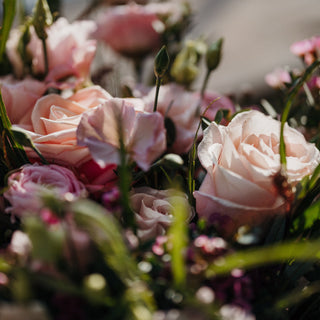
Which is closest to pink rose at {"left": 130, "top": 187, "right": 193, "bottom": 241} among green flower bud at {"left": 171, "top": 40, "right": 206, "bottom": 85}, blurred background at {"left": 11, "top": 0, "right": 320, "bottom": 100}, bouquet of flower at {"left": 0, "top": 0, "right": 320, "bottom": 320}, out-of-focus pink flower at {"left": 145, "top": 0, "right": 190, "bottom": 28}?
Result: bouquet of flower at {"left": 0, "top": 0, "right": 320, "bottom": 320}

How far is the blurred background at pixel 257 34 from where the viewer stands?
1313mm

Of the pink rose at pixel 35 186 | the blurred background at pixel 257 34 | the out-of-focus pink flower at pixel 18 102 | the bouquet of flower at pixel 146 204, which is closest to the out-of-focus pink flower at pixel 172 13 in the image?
the bouquet of flower at pixel 146 204

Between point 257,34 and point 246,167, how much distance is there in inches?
48.1

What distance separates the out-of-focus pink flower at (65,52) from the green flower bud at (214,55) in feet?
0.44

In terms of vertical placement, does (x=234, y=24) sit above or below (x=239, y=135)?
below

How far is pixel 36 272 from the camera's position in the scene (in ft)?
0.66

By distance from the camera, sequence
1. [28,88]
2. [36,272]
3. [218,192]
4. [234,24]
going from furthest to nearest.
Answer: [234,24] → [28,88] → [218,192] → [36,272]

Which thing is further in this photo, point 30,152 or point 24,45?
point 24,45

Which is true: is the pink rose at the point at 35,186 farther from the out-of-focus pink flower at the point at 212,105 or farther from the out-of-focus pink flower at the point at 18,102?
the out-of-focus pink flower at the point at 212,105

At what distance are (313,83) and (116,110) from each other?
0.32 meters

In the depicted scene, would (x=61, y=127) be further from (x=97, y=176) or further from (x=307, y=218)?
(x=307, y=218)

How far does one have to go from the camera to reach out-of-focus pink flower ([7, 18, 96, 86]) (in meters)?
0.47

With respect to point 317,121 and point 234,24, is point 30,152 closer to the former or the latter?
point 317,121

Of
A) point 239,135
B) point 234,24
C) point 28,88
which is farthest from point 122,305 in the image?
Result: point 234,24
